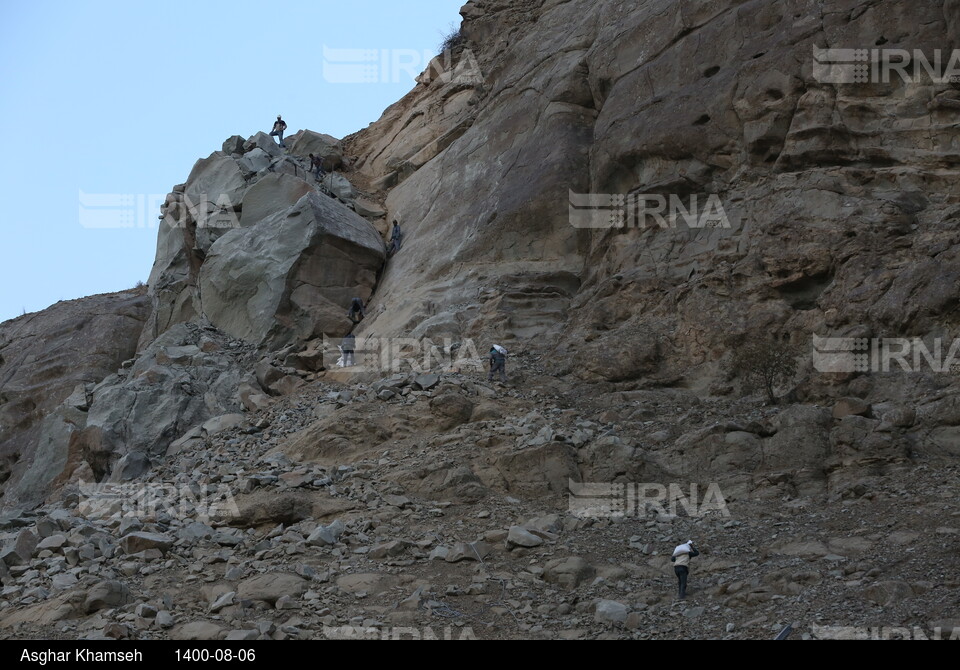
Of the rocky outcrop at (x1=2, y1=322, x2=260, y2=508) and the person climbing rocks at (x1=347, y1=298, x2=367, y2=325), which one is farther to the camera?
the person climbing rocks at (x1=347, y1=298, x2=367, y2=325)

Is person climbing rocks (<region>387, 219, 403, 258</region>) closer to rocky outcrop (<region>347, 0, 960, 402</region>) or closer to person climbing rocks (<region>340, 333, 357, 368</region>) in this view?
rocky outcrop (<region>347, 0, 960, 402</region>)

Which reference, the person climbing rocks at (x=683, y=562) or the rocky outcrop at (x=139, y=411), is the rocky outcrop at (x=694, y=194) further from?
the person climbing rocks at (x=683, y=562)

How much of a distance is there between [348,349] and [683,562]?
11.4 meters

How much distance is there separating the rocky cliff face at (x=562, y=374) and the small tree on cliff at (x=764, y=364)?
0.18m

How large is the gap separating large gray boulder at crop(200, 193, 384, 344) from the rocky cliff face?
79 millimetres

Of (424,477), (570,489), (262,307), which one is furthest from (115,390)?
(570,489)

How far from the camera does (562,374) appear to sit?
57.6 feet

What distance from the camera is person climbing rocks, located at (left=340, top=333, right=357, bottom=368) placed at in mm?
21047

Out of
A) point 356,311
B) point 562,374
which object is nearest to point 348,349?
point 356,311

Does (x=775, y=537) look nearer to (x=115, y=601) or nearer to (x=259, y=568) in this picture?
(x=259, y=568)

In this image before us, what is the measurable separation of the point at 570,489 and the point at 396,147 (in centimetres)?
1786

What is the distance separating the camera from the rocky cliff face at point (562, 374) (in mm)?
11867

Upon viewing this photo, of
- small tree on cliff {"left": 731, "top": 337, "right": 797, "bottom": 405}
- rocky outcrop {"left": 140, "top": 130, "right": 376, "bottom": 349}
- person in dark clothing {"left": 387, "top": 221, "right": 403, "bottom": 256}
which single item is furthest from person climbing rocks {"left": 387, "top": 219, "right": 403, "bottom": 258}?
small tree on cliff {"left": 731, "top": 337, "right": 797, "bottom": 405}

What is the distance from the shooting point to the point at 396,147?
1177 inches
